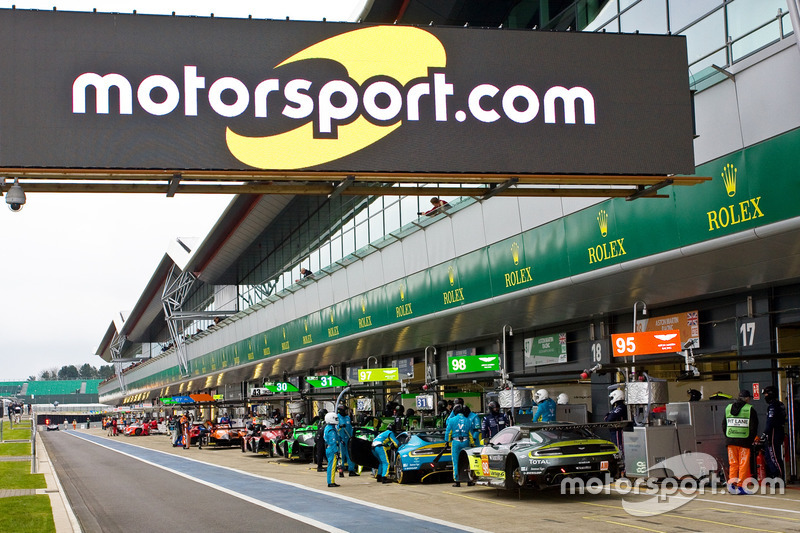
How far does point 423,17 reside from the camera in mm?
27891

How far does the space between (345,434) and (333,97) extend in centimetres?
1150

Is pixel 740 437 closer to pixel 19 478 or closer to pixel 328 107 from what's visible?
pixel 328 107

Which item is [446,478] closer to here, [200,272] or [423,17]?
[423,17]

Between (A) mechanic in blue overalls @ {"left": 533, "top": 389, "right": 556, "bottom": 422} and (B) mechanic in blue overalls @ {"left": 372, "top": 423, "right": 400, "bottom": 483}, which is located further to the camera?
(B) mechanic in blue overalls @ {"left": 372, "top": 423, "right": 400, "bottom": 483}

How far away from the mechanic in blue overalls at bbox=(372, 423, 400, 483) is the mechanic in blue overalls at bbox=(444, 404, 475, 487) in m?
1.97

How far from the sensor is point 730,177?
16422mm

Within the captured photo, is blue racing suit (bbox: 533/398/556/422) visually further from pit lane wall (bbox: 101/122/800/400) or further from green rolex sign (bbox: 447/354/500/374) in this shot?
pit lane wall (bbox: 101/122/800/400)

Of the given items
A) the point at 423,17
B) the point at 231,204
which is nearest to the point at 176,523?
the point at 423,17

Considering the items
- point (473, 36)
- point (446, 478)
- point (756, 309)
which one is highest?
point (473, 36)

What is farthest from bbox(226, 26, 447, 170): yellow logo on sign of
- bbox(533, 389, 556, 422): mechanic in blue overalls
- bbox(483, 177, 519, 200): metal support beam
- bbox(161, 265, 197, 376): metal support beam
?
bbox(161, 265, 197, 376): metal support beam

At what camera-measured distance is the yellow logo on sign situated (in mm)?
12477

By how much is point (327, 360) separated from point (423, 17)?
958 inches

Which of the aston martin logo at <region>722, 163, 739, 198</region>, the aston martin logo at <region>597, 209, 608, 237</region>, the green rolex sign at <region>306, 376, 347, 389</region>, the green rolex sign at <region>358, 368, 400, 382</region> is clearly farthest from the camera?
the green rolex sign at <region>306, 376, 347, 389</region>

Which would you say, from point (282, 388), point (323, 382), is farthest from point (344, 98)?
point (282, 388)
